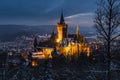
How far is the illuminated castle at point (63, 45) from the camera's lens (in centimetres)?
7819

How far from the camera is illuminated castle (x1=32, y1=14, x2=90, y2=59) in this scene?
257 ft

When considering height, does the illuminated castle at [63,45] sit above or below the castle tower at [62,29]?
below

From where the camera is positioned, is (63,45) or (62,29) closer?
(63,45)

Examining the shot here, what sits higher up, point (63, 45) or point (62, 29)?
point (62, 29)

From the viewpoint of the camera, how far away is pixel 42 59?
74188 millimetres

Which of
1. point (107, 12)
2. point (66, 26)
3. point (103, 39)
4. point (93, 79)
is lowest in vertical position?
point (93, 79)

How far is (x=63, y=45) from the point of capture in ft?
278

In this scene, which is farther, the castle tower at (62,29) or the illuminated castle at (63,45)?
the castle tower at (62,29)

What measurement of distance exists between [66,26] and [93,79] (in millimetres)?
57190

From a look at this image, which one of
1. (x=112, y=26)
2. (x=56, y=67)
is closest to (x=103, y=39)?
(x=112, y=26)

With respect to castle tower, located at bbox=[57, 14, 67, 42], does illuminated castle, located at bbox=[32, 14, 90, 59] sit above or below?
below

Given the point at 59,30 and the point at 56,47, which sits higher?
the point at 59,30

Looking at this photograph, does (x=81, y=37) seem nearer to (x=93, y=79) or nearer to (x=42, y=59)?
(x=42, y=59)

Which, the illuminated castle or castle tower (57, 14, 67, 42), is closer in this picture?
the illuminated castle
